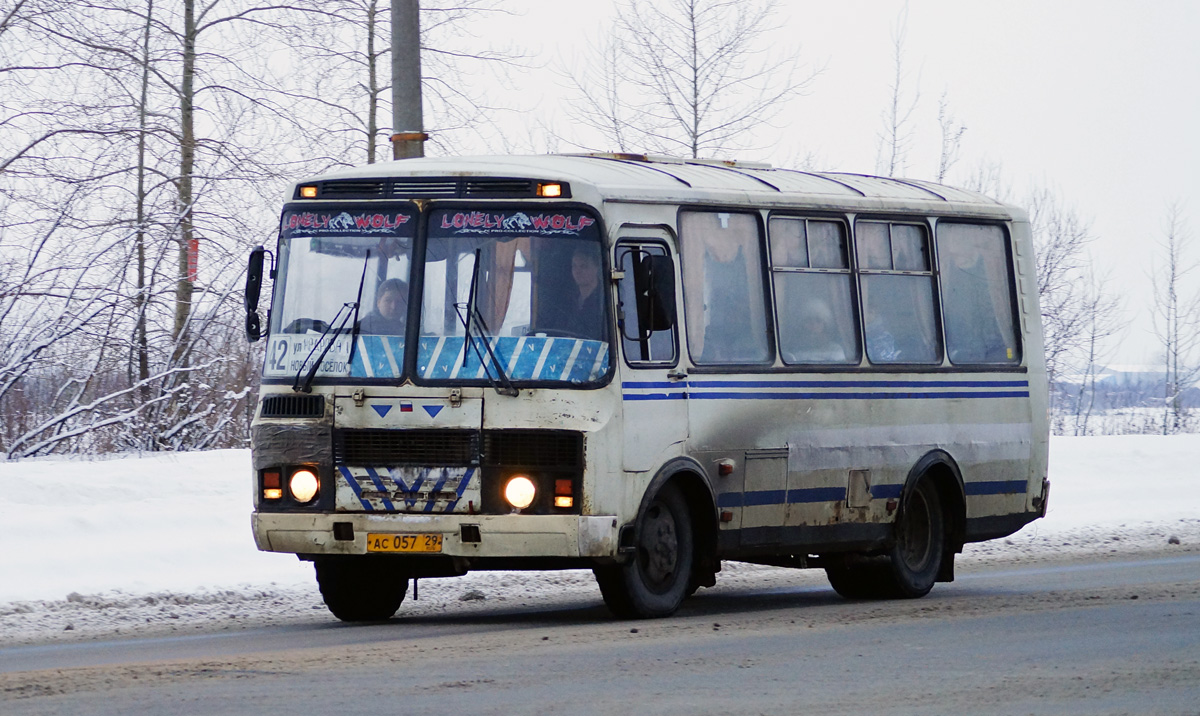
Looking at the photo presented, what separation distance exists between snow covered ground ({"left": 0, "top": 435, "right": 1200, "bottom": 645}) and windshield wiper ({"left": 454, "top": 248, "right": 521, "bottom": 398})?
225 cm

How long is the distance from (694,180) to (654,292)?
1.40 m

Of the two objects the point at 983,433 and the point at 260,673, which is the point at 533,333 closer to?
the point at 260,673

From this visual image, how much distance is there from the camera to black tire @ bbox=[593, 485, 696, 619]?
35.6ft

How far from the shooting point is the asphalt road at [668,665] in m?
7.43

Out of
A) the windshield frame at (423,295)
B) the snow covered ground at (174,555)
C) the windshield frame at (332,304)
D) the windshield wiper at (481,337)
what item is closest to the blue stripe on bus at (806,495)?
the windshield frame at (423,295)

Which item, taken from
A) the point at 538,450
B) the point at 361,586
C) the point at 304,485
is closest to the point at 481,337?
the point at 538,450

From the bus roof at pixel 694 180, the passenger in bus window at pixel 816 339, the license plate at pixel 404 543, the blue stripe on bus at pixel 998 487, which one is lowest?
the license plate at pixel 404 543

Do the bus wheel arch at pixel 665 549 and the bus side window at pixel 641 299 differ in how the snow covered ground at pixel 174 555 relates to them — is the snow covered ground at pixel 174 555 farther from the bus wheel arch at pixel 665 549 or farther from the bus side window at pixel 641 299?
the bus side window at pixel 641 299

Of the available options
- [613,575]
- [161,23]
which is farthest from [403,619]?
[161,23]

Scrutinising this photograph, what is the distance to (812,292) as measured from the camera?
497 inches

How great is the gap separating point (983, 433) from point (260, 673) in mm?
7389

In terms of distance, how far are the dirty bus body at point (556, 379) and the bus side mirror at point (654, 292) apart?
12 mm

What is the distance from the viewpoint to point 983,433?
14.0m

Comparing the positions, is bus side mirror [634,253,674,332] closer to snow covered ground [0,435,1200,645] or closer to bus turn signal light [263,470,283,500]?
bus turn signal light [263,470,283,500]
